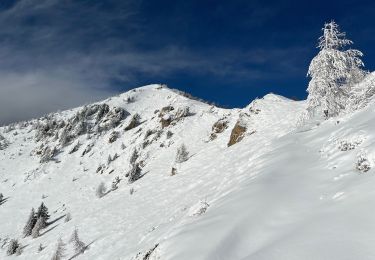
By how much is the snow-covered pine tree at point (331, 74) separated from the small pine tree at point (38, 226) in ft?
81.5

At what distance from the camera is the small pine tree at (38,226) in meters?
36.1

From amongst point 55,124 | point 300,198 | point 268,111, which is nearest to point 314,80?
point 268,111

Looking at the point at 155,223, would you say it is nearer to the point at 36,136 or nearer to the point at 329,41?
the point at 329,41

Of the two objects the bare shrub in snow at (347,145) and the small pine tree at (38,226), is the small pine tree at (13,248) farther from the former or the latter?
the bare shrub in snow at (347,145)

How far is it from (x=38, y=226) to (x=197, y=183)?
Answer: 1649 cm

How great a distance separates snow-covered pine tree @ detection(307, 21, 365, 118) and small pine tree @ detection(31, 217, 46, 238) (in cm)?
2484

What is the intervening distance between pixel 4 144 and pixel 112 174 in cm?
4600

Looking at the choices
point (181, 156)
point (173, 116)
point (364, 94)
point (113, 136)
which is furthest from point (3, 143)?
point (364, 94)

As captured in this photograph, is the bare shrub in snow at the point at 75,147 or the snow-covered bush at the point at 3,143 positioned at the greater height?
the snow-covered bush at the point at 3,143

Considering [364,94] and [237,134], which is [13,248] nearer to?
[237,134]

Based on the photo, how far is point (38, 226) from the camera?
36.6 metres

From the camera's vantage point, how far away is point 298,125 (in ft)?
94.0

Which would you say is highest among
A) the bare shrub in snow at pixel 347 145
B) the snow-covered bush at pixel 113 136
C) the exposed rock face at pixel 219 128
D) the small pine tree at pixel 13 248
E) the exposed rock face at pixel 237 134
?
the snow-covered bush at pixel 113 136

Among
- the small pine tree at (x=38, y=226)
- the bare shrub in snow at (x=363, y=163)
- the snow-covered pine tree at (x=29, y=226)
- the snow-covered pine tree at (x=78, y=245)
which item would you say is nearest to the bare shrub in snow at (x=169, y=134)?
the snow-covered pine tree at (x=29, y=226)
